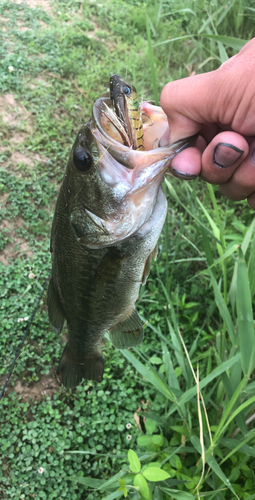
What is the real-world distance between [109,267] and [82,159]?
1.41ft

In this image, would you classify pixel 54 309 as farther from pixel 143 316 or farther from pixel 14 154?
pixel 14 154

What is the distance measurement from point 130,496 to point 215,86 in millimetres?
1948

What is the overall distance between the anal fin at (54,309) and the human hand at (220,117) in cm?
81

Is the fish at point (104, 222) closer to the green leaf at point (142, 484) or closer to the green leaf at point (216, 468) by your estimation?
the green leaf at point (142, 484)

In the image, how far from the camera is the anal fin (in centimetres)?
166

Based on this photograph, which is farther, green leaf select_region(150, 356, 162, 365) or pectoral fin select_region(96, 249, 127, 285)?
green leaf select_region(150, 356, 162, 365)

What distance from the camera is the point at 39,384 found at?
2639mm

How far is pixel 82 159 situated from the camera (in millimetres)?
1228

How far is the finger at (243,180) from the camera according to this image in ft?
4.24

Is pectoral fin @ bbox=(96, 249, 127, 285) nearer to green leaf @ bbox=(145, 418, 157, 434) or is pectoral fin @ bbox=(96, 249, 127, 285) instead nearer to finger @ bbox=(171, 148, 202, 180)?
finger @ bbox=(171, 148, 202, 180)

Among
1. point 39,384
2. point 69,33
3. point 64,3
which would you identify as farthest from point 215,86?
point 64,3

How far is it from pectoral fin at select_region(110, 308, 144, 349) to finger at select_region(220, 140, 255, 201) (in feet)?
2.34

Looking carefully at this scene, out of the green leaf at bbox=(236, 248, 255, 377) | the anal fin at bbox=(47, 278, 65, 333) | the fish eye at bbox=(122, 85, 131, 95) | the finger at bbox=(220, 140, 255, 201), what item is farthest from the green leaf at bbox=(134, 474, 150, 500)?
the fish eye at bbox=(122, 85, 131, 95)

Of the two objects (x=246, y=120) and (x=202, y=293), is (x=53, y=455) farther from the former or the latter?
(x=246, y=120)
